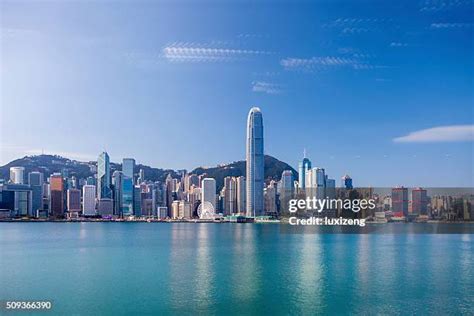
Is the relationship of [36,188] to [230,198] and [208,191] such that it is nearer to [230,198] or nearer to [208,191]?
[208,191]

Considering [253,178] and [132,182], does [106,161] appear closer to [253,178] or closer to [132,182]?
[132,182]

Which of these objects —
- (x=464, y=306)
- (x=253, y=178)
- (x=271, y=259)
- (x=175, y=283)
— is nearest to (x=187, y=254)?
(x=271, y=259)

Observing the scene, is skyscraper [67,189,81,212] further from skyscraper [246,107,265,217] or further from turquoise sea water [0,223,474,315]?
turquoise sea water [0,223,474,315]

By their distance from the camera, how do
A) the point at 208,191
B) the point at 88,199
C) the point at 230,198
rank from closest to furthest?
1. the point at 208,191
2. the point at 88,199
3. the point at 230,198

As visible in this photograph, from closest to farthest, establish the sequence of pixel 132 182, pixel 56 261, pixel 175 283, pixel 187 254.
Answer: pixel 175 283, pixel 56 261, pixel 187 254, pixel 132 182
